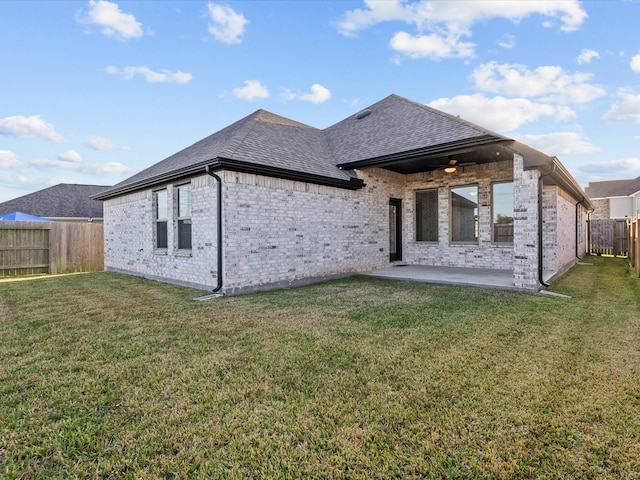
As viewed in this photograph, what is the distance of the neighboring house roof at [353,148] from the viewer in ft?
23.2

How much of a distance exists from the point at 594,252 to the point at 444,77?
554 inches

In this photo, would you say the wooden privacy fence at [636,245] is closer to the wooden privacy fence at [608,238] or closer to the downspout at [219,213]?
the wooden privacy fence at [608,238]

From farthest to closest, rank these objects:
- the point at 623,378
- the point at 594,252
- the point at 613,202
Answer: the point at 613,202
the point at 594,252
the point at 623,378

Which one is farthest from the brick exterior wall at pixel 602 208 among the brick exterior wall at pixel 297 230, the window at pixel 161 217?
the window at pixel 161 217

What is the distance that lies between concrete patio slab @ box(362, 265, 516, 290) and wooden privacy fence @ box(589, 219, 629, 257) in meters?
12.4

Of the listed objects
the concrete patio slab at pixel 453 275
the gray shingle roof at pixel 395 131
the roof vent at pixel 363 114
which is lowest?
the concrete patio slab at pixel 453 275

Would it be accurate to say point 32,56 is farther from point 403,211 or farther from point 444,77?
point 444,77

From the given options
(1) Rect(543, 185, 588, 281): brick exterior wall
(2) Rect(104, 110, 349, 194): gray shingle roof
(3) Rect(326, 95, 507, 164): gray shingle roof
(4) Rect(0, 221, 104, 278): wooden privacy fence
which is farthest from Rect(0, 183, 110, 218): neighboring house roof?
(1) Rect(543, 185, 588, 281): brick exterior wall

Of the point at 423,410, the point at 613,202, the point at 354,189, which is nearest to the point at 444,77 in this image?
the point at 354,189

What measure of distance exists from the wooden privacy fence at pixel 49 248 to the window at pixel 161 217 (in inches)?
210

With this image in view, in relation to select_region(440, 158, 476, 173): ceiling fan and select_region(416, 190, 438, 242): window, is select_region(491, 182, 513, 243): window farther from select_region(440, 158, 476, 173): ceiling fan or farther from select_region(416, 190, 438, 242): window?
select_region(416, 190, 438, 242): window

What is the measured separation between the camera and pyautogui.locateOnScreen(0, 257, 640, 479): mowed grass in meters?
1.88

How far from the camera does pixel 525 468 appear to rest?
1.80 m

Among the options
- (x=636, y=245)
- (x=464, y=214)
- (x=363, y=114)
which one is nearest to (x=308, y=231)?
(x=464, y=214)
